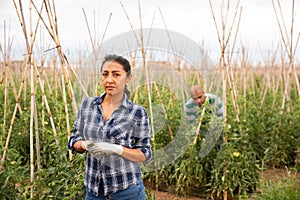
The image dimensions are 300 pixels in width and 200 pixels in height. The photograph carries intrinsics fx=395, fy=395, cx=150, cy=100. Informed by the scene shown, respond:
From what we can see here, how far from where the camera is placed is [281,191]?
282cm

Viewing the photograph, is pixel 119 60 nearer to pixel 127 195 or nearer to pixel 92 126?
pixel 92 126

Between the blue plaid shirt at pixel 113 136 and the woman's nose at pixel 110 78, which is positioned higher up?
the woman's nose at pixel 110 78

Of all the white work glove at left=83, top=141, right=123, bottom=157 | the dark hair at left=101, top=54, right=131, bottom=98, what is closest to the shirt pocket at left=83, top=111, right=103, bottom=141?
the white work glove at left=83, top=141, right=123, bottom=157

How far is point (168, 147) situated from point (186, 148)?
0.37m

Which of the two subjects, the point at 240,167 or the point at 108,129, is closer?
the point at 108,129

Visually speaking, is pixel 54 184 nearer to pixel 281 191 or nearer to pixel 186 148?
→ pixel 186 148

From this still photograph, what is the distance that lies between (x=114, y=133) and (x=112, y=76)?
0.23m

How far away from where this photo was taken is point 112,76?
1.60m

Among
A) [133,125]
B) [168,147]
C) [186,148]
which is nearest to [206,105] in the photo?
[186,148]

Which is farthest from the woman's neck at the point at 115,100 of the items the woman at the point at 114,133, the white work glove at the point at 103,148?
the white work glove at the point at 103,148

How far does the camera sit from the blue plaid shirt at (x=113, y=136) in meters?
1.63

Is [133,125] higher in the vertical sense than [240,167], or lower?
higher

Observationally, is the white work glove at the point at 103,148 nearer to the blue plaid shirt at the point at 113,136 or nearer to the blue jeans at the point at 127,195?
the blue plaid shirt at the point at 113,136

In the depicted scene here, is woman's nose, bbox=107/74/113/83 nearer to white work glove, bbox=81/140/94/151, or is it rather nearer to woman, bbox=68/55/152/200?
woman, bbox=68/55/152/200
